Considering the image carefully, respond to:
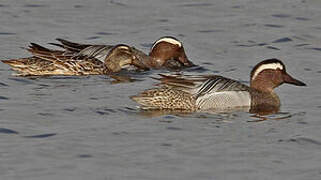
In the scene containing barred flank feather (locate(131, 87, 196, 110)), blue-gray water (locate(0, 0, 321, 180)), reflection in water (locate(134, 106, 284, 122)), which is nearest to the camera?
blue-gray water (locate(0, 0, 321, 180))

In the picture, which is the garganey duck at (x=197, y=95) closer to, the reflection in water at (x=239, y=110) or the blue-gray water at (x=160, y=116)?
the reflection in water at (x=239, y=110)

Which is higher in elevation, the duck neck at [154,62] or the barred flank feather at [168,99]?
the barred flank feather at [168,99]

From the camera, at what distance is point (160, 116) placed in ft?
41.6

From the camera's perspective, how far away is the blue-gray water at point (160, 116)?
1022 centimetres

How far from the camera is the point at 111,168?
10.1m

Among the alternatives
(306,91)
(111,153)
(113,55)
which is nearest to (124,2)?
(113,55)

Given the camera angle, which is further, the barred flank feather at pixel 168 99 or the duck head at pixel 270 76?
the duck head at pixel 270 76

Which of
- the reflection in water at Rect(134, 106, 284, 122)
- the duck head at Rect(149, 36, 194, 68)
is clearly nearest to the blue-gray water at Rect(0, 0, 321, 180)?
the reflection in water at Rect(134, 106, 284, 122)

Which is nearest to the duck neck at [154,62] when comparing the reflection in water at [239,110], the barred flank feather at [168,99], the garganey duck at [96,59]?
the garganey duck at [96,59]

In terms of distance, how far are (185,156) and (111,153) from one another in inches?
30.4

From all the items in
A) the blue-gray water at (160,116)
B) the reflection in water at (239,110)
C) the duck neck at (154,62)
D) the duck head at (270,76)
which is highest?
the duck head at (270,76)

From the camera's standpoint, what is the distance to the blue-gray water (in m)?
10.2

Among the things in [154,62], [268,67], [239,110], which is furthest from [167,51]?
[239,110]

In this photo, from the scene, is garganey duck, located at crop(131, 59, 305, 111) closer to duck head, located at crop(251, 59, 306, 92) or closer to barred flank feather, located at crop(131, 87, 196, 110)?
barred flank feather, located at crop(131, 87, 196, 110)
